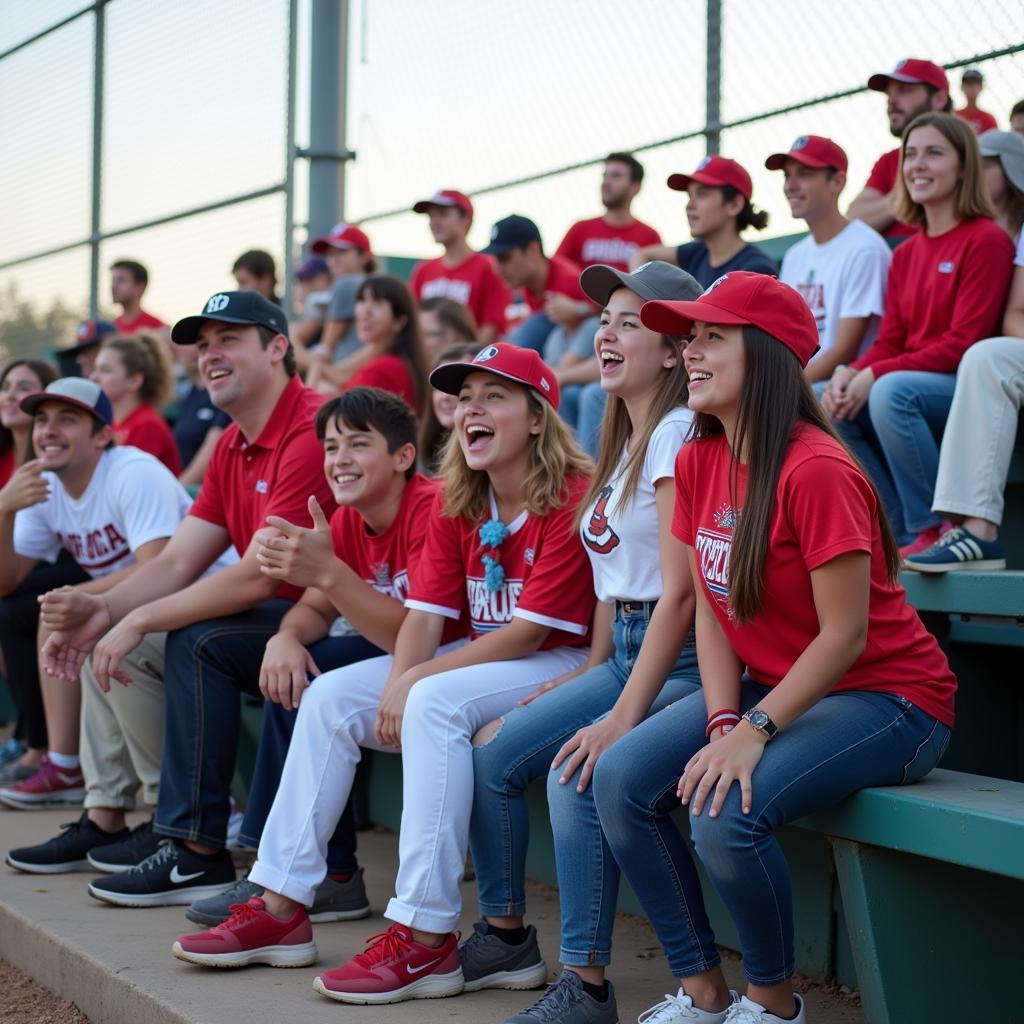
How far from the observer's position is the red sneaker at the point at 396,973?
117 inches

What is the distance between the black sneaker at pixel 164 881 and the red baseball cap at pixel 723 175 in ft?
9.83

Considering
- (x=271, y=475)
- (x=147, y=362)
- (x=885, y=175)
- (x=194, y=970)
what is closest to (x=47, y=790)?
(x=271, y=475)

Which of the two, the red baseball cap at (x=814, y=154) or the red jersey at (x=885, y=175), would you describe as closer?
the red baseball cap at (x=814, y=154)

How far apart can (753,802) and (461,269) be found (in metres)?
5.36

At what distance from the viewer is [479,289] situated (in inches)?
292

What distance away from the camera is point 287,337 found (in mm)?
4469

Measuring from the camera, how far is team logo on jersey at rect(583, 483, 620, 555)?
322 cm

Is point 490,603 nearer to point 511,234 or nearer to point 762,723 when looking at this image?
point 762,723

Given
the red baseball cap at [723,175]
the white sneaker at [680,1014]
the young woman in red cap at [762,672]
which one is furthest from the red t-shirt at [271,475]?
the white sneaker at [680,1014]

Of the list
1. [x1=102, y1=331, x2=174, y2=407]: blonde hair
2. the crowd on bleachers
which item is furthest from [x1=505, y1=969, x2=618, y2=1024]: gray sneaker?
[x1=102, y1=331, x2=174, y2=407]: blonde hair

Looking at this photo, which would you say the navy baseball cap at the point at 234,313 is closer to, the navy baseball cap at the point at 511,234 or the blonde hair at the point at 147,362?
the blonde hair at the point at 147,362

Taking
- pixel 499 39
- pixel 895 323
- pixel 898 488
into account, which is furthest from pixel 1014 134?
pixel 499 39

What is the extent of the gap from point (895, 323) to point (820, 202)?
2.49ft

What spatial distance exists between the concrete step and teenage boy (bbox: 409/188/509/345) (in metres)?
3.85
